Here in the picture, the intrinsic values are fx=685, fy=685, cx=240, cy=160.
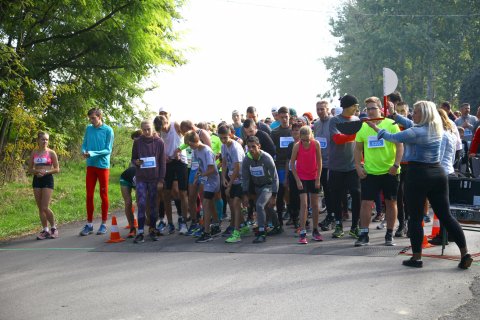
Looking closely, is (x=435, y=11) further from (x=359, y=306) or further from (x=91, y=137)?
(x=359, y=306)

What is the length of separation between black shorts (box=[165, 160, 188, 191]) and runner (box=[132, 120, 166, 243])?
73cm

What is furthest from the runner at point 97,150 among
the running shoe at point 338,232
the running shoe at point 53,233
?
the running shoe at point 338,232

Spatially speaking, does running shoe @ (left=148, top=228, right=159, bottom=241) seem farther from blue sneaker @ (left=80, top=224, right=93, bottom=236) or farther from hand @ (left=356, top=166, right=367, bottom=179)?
hand @ (left=356, top=166, right=367, bottom=179)

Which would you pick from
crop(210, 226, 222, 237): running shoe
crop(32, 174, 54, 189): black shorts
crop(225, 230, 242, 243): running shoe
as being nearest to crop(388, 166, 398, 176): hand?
crop(225, 230, 242, 243): running shoe

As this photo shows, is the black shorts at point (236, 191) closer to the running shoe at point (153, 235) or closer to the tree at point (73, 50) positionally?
the running shoe at point (153, 235)

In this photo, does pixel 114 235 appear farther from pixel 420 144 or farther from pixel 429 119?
pixel 429 119

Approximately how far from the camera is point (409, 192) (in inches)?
321

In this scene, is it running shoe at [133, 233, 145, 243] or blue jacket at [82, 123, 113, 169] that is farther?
blue jacket at [82, 123, 113, 169]

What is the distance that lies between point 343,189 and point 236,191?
1.71m

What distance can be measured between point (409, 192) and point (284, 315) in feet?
8.85

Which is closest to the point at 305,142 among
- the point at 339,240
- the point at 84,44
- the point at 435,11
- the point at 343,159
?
the point at 343,159

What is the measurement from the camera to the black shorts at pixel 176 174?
469 inches

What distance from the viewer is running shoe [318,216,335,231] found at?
11.3 metres

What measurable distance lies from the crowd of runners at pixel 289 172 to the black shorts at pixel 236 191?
0.05 ft
